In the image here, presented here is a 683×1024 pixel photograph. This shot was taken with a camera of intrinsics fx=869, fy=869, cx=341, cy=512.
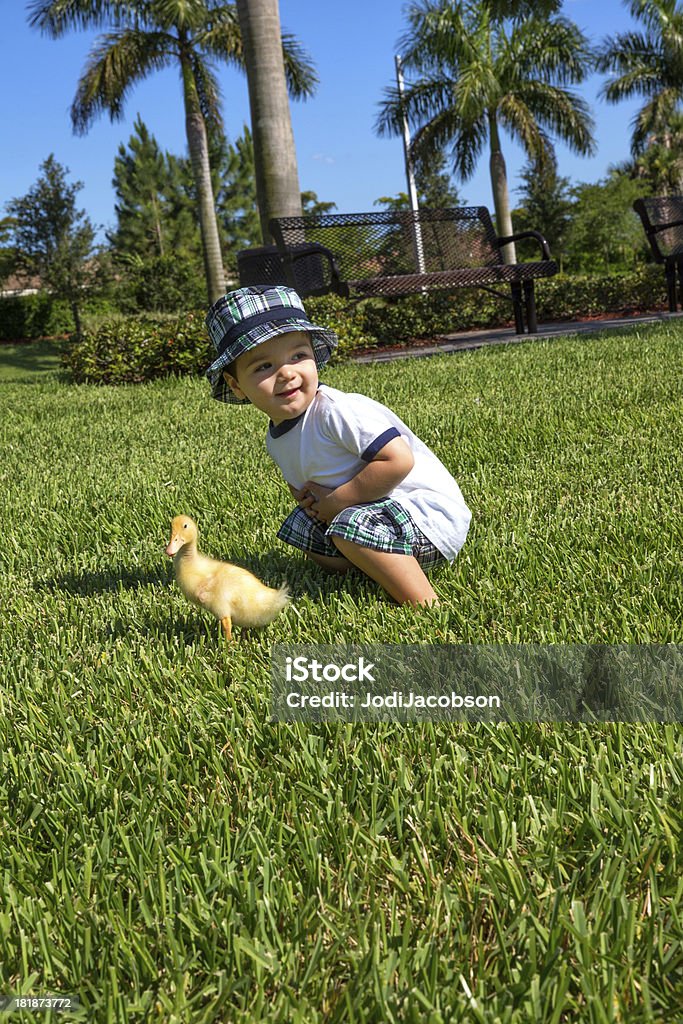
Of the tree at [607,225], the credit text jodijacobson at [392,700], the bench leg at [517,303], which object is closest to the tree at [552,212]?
the tree at [607,225]

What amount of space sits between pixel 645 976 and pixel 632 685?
2.62 ft

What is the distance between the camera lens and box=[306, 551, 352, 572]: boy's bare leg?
293cm

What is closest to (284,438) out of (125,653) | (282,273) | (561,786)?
(125,653)

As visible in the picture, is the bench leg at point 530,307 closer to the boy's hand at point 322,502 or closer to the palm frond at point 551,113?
the boy's hand at point 322,502

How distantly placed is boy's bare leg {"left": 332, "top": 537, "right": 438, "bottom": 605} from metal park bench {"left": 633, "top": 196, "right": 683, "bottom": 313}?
30.9 feet

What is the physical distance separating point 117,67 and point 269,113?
12224 millimetres

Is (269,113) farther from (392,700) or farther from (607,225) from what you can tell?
(607,225)

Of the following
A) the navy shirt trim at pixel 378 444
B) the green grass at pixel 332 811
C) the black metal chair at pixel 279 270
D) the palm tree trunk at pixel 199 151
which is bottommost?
the green grass at pixel 332 811

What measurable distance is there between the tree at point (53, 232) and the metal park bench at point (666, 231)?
1844 centimetres

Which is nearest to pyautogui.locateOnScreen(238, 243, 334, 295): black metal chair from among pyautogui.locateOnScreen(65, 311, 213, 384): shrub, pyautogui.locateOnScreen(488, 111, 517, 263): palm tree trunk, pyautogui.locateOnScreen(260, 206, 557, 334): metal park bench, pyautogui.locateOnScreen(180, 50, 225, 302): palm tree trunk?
pyautogui.locateOnScreen(260, 206, 557, 334): metal park bench

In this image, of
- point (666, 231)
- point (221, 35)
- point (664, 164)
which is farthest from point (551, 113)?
point (664, 164)

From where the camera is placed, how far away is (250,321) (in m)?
2.44

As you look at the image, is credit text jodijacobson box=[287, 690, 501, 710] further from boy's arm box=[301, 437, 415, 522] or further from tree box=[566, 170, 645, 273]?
tree box=[566, 170, 645, 273]

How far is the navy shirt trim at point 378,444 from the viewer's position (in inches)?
98.2
